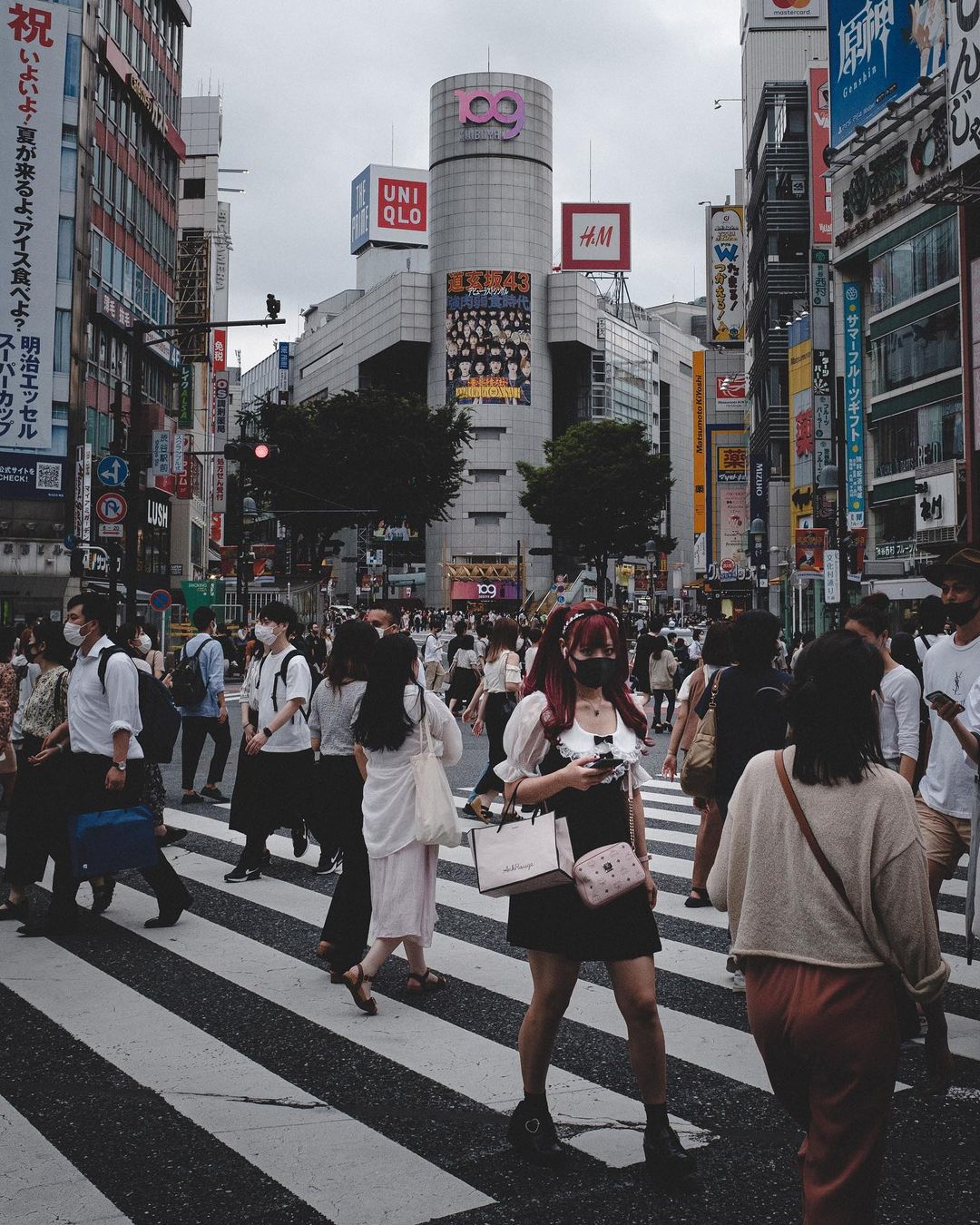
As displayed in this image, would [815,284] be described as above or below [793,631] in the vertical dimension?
above

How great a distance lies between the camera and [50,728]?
7930 mm

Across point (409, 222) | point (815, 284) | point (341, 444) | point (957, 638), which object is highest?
point (409, 222)

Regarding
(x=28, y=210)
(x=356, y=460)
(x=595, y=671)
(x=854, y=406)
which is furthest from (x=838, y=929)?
(x=356, y=460)

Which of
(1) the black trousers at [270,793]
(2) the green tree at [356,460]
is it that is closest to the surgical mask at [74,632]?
(1) the black trousers at [270,793]

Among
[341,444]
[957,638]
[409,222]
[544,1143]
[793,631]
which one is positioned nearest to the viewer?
[544,1143]

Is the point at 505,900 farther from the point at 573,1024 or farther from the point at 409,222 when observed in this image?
the point at 409,222

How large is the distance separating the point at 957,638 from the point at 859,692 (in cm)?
280

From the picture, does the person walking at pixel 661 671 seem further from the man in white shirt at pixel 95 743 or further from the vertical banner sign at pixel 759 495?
the vertical banner sign at pixel 759 495

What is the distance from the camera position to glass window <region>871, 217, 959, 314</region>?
119 feet

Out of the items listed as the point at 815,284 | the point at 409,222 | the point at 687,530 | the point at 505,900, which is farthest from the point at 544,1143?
the point at 687,530

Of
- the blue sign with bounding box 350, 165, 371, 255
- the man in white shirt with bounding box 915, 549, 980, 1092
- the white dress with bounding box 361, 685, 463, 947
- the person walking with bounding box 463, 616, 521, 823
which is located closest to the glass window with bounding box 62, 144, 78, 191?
the person walking with bounding box 463, 616, 521, 823

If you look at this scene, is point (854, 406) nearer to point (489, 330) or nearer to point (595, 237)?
point (489, 330)

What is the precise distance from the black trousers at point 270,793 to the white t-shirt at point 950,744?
4.64 m

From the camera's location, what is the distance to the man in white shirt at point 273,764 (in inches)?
352
